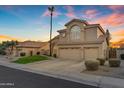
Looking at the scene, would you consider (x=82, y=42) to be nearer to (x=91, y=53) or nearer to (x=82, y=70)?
(x=91, y=53)

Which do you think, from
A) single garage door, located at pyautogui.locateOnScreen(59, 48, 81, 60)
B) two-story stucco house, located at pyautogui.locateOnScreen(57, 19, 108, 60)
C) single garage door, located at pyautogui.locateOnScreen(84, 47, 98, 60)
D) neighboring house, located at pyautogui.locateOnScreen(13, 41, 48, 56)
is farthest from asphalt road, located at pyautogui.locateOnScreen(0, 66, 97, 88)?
neighboring house, located at pyautogui.locateOnScreen(13, 41, 48, 56)

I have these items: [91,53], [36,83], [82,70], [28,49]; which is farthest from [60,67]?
[28,49]

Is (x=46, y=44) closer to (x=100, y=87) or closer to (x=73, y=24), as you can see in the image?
(x=73, y=24)

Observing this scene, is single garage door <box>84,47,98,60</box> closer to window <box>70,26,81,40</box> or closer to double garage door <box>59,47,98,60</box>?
double garage door <box>59,47,98,60</box>

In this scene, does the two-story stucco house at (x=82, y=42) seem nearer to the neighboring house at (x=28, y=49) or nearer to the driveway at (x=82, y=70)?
the driveway at (x=82, y=70)

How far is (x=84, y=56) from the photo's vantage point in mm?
24719

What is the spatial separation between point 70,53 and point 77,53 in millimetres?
1297

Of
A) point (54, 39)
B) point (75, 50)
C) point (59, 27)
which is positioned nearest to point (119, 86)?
point (75, 50)

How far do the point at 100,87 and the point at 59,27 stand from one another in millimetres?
21346


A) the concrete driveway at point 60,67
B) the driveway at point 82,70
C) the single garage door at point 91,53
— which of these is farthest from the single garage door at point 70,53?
the driveway at point 82,70

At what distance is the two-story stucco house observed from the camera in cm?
2397

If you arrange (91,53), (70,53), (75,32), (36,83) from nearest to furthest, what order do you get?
1. (36,83)
2. (91,53)
3. (70,53)
4. (75,32)

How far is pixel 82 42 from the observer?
82.9ft

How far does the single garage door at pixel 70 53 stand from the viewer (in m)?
25.4
